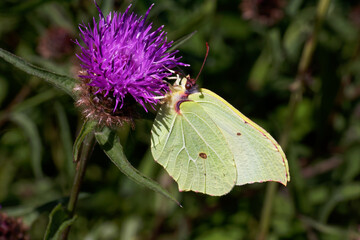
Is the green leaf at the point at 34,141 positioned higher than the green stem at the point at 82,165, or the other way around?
the green stem at the point at 82,165

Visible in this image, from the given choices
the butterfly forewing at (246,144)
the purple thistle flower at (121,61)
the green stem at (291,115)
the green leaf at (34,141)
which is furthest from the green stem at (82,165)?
the green stem at (291,115)

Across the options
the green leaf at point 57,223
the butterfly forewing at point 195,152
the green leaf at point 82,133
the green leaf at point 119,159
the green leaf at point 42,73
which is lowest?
the green leaf at point 57,223

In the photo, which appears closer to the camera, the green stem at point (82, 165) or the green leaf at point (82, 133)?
the green leaf at point (82, 133)

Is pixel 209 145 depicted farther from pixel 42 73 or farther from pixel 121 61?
pixel 42 73

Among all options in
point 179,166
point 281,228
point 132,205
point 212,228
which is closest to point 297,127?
point 281,228

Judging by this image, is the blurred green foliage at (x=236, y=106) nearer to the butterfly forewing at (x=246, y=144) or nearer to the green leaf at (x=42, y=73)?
the butterfly forewing at (x=246, y=144)

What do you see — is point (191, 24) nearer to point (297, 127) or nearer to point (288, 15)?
point (288, 15)

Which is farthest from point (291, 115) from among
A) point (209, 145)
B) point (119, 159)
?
point (119, 159)
